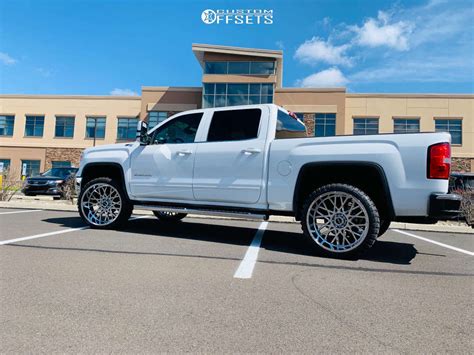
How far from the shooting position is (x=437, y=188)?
386 centimetres

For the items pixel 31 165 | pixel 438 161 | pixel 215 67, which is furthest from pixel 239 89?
pixel 438 161

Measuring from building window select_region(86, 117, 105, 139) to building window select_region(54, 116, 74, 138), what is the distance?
77.1 inches

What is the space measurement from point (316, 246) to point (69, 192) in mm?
10077

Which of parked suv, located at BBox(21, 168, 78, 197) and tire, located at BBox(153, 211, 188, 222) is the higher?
parked suv, located at BBox(21, 168, 78, 197)

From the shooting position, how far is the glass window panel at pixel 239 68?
108ft

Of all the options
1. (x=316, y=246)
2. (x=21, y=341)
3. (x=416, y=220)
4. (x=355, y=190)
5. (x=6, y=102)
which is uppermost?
(x=6, y=102)

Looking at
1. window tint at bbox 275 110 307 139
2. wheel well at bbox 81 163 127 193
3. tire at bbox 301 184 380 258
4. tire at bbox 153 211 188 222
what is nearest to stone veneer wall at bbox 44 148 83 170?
tire at bbox 153 211 188 222

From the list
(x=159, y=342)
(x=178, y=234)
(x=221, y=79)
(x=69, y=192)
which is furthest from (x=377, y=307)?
(x=221, y=79)

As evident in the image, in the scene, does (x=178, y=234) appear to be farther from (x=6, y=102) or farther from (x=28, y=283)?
(x=6, y=102)

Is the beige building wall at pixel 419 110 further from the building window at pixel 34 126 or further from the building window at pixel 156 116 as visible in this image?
the building window at pixel 34 126

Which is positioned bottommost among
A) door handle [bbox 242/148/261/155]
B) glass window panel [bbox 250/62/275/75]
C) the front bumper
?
the front bumper

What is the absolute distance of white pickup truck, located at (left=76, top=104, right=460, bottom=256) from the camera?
3.97 metres

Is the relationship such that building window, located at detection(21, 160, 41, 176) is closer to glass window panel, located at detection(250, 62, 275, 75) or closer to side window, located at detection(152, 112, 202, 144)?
glass window panel, located at detection(250, 62, 275, 75)

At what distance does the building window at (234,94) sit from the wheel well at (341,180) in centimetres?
2828
